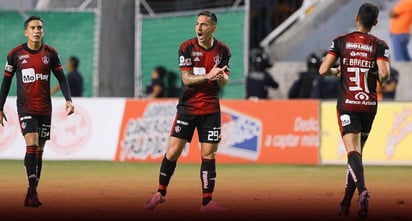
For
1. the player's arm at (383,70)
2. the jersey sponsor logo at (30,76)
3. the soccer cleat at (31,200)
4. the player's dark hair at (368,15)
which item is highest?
the player's dark hair at (368,15)

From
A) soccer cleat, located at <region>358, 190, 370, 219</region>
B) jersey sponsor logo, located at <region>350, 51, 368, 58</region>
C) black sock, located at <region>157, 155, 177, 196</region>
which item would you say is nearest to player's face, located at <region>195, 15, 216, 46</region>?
black sock, located at <region>157, 155, 177, 196</region>

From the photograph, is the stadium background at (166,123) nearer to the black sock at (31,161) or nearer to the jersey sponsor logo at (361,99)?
the black sock at (31,161)

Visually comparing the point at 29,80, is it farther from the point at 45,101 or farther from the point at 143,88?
the point at 143,88

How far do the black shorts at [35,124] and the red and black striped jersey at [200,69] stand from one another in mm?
1794

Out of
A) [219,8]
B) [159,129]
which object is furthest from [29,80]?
[219,8]

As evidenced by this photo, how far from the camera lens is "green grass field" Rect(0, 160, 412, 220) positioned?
44.8ft

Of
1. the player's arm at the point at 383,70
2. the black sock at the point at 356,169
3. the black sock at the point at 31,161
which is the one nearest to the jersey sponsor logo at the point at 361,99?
the player's arm at the point at 383,70

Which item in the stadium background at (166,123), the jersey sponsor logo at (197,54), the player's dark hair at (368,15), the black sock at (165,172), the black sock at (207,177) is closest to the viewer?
the player's dark hair at (368,15)

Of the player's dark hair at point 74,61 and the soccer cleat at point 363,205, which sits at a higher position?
the player's dark hair at point 74,61

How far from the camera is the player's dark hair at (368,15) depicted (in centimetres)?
1327

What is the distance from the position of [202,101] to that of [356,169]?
1.99 m

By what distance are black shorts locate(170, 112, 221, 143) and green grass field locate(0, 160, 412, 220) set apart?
0.85 m

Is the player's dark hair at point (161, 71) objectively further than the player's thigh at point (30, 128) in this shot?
Yes

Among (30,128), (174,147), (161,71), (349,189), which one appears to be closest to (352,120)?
(349,189)
